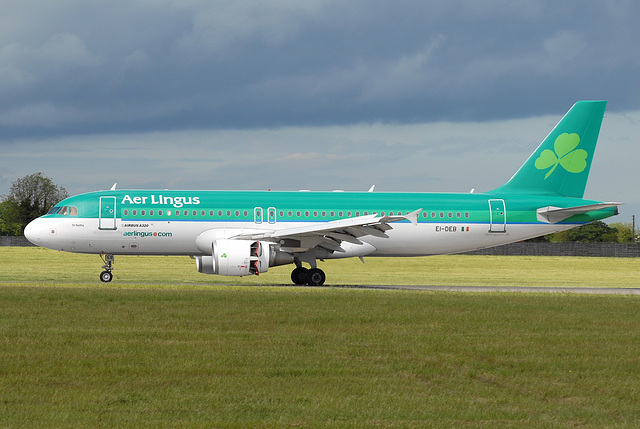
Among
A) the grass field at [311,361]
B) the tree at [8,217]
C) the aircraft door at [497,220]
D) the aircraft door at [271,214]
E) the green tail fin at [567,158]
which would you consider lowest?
the grass field at [311,361]

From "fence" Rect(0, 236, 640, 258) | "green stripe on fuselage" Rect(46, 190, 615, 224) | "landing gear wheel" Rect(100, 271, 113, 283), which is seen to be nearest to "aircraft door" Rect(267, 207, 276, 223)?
"green stripe on fuselage" Rect(46, 190, 615, 224)

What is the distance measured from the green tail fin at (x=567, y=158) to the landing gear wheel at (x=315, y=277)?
9165mm

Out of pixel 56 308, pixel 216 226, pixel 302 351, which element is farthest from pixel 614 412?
pixel 216 226

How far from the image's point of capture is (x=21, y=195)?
129 m

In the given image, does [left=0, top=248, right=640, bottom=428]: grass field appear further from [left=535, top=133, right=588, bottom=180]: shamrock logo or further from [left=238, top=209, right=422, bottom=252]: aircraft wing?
[left=535, top=133, right=588, bottom=180]: shamrock logo

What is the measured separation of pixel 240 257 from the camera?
2781cm

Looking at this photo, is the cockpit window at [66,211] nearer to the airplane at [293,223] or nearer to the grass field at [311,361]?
the airplane at [293,223]

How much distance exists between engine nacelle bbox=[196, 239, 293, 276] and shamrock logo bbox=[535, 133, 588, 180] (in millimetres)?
13556

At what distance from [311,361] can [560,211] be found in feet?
75.4

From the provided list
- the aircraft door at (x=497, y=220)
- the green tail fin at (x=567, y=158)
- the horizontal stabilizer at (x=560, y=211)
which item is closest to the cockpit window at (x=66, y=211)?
the aircraft door at (x=497, y=220)

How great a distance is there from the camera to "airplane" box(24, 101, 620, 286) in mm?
29547

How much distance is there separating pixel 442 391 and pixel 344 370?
1.69 meters

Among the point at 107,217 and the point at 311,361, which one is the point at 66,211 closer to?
the point at 107,217

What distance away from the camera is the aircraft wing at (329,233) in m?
28.3
